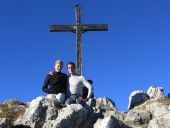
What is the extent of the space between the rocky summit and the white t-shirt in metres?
0.63

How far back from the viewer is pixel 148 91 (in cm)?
1922

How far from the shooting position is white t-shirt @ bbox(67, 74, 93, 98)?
51.6ft

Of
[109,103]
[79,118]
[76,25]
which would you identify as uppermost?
[76,25]

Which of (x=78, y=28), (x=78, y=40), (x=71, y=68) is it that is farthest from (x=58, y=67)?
(x=78, y=28)

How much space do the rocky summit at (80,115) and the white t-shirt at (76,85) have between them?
63cm

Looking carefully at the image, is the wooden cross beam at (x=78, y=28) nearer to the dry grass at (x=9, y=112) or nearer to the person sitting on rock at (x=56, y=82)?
the person sitting on rock at (x=56, y=82)

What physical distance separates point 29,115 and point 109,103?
13.2 ft

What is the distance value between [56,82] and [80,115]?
92.1 inches

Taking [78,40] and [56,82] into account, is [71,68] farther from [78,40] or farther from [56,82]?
[78,40]

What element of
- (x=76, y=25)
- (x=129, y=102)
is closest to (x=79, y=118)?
(x=129, y=102)

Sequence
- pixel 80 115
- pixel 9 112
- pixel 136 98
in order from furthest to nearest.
Answer: 1. pixel 136 98
2. pixel 9 112
3. pixel 80 115

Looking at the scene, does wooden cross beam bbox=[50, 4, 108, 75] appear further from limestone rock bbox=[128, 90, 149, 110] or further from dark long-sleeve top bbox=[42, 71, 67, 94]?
dark long-sleeve top bbox=[42, 71, 67, 94]

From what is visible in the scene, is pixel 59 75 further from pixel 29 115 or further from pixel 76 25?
pixel 76 25

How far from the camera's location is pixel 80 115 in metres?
14.2
